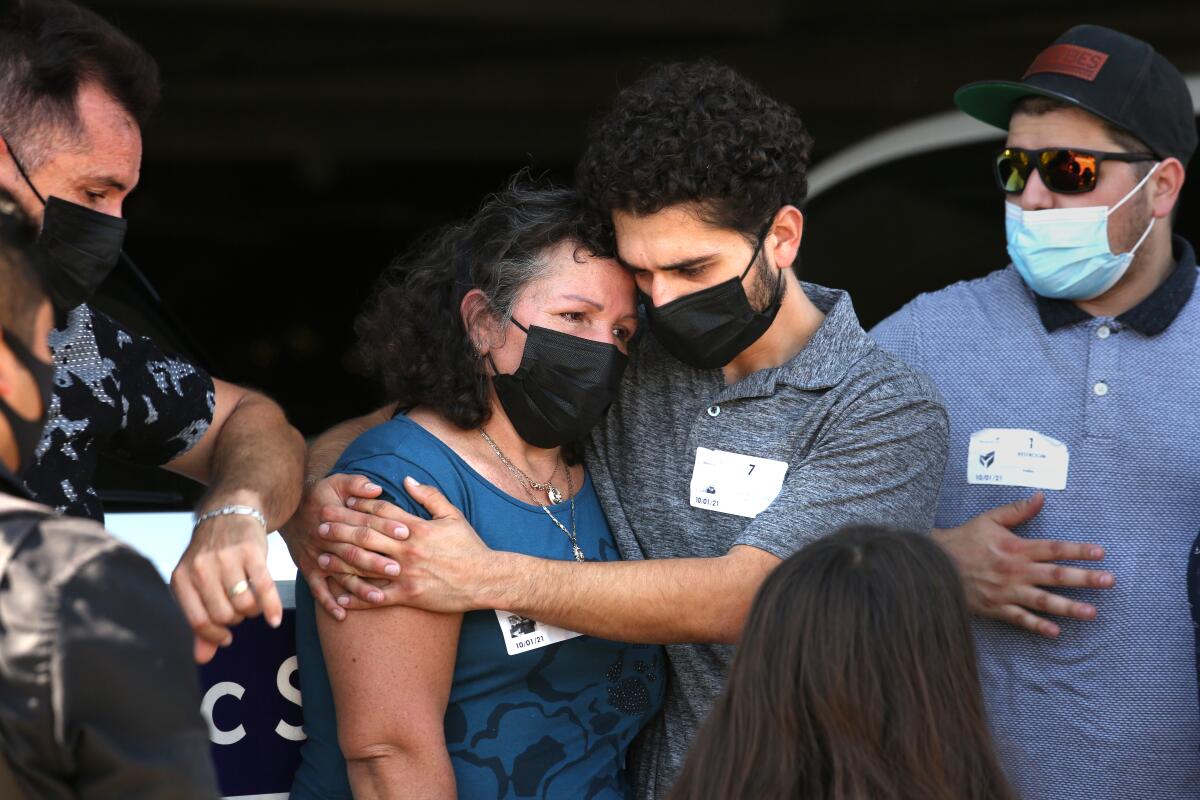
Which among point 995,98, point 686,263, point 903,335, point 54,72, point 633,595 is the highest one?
point 54,72

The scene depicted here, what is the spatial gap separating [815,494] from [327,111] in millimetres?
9775

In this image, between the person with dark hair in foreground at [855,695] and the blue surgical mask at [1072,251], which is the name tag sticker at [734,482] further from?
the blue surgical mask at [1072,251]

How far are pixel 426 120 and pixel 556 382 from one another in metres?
9.59

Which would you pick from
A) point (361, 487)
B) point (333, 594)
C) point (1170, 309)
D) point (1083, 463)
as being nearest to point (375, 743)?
point (333, 594)

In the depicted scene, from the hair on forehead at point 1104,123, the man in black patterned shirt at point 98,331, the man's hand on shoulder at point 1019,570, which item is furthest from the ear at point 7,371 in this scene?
the hair on forehead at point 1104,123

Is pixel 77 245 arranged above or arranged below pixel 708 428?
above

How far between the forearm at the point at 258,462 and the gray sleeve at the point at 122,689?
878mm

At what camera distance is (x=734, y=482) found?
99.4 inches

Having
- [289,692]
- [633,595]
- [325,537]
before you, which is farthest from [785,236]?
[289,692]

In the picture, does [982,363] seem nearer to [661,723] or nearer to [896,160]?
[661,723]

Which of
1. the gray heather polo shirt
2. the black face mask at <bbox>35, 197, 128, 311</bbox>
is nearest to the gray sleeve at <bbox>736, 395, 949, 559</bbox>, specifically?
the gray heather polo shirt

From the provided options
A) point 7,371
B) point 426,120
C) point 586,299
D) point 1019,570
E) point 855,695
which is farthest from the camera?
point 426,120

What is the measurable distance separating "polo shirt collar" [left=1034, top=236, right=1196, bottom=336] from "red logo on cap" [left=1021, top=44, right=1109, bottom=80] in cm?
44

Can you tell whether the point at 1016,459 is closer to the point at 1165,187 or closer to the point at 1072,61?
the point at 1165,187
